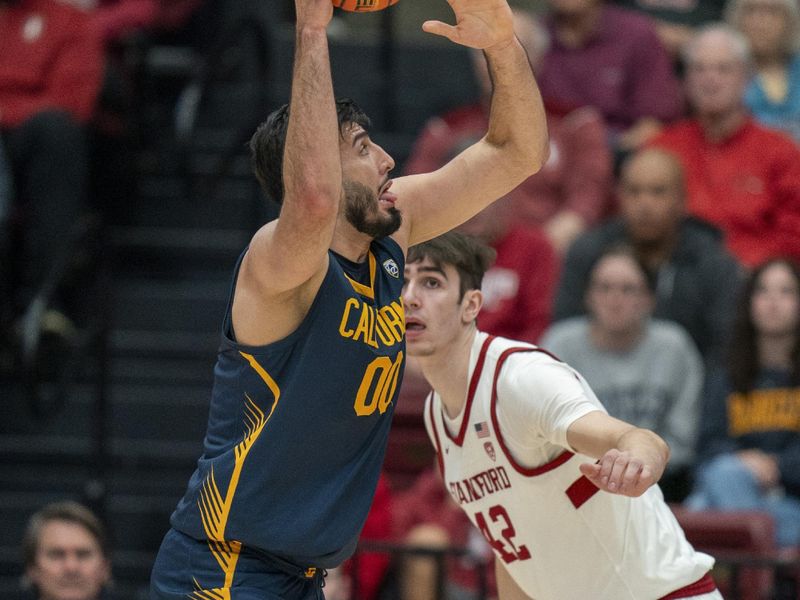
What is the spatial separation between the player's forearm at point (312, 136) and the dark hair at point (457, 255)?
0.91 m

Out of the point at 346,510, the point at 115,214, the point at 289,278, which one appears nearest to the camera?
the point at 289,278

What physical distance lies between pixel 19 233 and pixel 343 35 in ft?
9.04

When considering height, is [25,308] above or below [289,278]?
below

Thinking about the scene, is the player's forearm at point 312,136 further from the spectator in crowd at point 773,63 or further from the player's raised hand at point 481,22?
the spectator in crowd at point 773,63

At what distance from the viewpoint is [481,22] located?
14.5ft

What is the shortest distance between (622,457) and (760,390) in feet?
12.3

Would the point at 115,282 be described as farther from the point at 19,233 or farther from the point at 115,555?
the point at 115,555

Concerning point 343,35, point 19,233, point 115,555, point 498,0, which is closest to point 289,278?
point 498,0

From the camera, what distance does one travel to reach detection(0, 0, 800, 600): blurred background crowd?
23.9ft

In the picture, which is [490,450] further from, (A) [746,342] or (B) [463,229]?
(B) [463,229]

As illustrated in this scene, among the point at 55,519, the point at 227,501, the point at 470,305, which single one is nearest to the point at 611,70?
the point at 55,519

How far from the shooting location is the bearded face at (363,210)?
13.7 feet

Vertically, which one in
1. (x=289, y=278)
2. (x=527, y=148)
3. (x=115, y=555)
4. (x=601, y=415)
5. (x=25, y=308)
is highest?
(x=527, y=148)

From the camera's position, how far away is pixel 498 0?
14.4 ft
